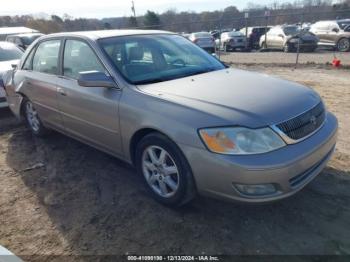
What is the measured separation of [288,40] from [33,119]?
16.9 m

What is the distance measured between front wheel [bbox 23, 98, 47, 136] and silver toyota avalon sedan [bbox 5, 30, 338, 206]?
2.37 feet

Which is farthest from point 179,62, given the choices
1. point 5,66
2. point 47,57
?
point 5,66

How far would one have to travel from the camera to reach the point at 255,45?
23609 millimetres

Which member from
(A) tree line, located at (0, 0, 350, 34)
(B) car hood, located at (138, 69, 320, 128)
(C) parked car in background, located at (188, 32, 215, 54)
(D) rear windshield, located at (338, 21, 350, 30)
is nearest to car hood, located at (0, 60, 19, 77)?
(B) car hood, located at (138, 69, 320, 128)

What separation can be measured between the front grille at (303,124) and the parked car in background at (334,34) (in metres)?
16.3

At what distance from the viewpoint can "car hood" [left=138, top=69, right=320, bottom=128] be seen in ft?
8.74

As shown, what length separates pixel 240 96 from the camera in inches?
116

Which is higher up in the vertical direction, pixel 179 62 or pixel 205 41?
pixel 179 62

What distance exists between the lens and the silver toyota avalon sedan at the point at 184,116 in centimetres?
258

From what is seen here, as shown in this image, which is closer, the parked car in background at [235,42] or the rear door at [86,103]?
the rear door at [86,103]

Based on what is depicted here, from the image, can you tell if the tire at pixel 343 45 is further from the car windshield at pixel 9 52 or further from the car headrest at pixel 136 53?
the car headrest at pixel 136 53

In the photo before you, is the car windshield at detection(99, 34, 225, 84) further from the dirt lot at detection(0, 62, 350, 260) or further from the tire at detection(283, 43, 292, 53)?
the tire at detection(283, 43, 292, 53)

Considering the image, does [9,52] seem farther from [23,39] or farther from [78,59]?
[23,39]

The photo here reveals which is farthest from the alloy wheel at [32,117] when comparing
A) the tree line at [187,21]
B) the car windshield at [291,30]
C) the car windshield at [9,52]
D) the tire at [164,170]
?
the tree line at [187,21]
